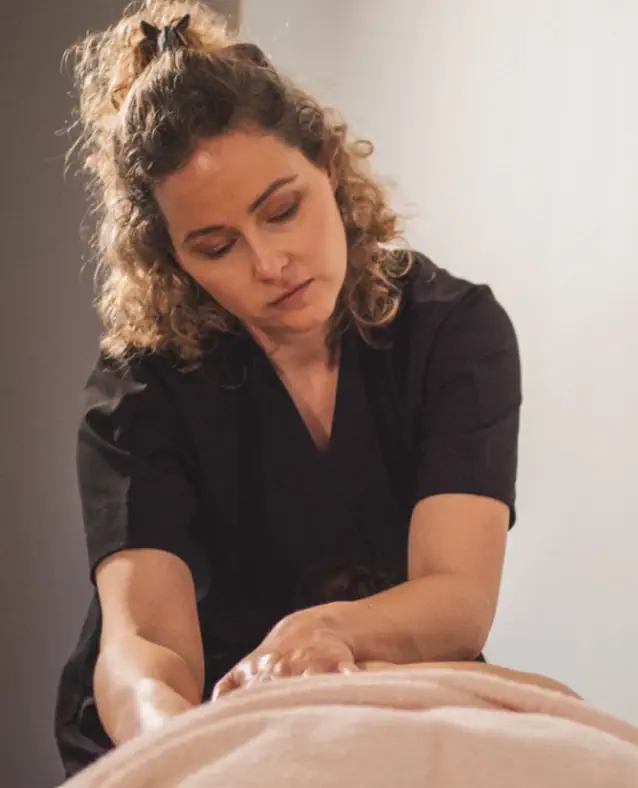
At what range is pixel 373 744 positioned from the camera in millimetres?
339

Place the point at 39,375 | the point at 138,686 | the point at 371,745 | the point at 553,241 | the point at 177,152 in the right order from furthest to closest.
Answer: the point at 553,241
the point at 39,375
the point at 177,152
the point at 138,686
the point at 371,745

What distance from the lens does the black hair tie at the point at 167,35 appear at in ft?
2.65

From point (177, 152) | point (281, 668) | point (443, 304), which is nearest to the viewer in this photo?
point (281, 668)

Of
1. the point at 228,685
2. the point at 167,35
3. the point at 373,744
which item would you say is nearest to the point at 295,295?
the point at 167,35

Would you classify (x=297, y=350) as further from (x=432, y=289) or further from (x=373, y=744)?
(x=373, y=744)

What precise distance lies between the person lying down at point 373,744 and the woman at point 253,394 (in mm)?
315

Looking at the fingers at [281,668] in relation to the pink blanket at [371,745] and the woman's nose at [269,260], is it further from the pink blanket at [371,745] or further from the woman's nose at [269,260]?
the woman's nose at [269,260]

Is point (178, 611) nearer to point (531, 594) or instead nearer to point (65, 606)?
point (65, 606)

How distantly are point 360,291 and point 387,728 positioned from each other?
60 cm

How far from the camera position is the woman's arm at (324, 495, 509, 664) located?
67 centimetres

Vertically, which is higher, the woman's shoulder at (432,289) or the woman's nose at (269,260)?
the woman's nose at (269,260)

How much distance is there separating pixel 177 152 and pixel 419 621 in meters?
0.44

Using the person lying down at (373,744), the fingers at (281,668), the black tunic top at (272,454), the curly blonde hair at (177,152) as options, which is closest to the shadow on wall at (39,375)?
the curly blonde hair at (177,152)

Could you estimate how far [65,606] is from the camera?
1.14m
